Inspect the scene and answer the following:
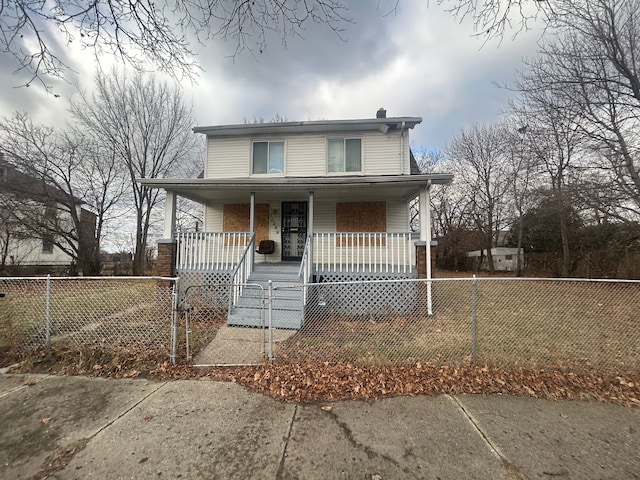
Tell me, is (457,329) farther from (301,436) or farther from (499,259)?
(499,259)

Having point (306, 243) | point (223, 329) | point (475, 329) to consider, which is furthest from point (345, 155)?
point (475, 329)

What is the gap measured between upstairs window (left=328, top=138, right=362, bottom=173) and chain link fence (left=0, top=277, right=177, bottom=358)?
6.51 metres

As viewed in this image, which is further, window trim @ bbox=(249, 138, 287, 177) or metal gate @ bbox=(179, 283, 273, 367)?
window trim @ bbox=(249, 138, 287, 177)

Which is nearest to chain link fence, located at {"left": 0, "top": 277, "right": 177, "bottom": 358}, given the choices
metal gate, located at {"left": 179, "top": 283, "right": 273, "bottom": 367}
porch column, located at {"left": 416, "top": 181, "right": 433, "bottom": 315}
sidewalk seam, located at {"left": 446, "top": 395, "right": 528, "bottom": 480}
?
metal gate, located at {"left": 179, "top": 283, "right": 273, "bottom": 367}

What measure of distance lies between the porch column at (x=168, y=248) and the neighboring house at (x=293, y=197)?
0.09 ft

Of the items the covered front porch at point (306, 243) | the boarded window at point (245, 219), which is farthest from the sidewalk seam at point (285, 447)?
the boarded window at point (245, 219)

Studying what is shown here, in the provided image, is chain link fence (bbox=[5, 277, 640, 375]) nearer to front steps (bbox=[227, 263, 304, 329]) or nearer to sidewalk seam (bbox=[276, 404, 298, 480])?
front steps (bbox=[227, 263, 304, 329])

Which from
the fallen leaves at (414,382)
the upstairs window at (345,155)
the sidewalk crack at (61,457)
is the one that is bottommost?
the sidewalk crack at (61,457)

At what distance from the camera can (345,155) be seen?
985cm

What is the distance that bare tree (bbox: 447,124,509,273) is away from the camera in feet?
65.3

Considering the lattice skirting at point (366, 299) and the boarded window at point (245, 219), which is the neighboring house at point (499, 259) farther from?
the boarded window at point (245, 219)

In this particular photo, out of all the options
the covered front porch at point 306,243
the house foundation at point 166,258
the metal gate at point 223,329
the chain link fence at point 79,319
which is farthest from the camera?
the house foundation at point 166,258

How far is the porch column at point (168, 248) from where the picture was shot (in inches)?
304

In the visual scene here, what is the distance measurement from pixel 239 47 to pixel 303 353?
14.0ft
